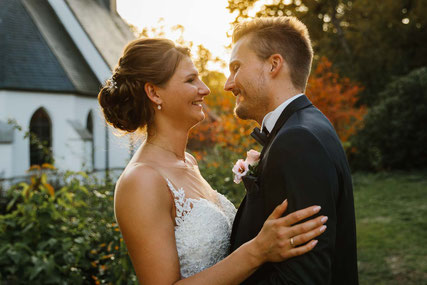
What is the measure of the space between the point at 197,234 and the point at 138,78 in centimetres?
116

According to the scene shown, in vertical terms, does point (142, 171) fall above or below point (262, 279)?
above

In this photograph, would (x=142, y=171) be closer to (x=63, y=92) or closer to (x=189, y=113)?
(x=189, y=113)

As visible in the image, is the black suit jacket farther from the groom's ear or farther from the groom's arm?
the groom's ear

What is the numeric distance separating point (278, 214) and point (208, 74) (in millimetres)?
32373

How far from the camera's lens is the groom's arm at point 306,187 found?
2.06 metres

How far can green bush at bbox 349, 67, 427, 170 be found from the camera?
57.9 feet

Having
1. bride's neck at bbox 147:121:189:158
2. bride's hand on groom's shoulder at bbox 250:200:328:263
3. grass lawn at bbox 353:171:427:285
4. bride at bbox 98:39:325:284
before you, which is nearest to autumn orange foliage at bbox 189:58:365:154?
grass lawn at bbox 353:171:427:285

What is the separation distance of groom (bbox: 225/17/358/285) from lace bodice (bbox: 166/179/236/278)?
1.03 ft

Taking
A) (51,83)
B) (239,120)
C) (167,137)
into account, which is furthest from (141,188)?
(51,83)

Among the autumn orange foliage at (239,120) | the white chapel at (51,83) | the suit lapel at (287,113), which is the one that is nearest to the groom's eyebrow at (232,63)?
the suit lapel at (287,113)

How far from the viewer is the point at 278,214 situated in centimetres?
216

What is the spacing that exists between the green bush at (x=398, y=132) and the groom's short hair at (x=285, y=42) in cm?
1633

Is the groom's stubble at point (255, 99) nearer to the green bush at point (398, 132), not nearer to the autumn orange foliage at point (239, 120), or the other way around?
the autumn orange foliage at point (239, 120)

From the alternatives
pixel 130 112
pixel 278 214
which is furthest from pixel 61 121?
pixel 278 214
